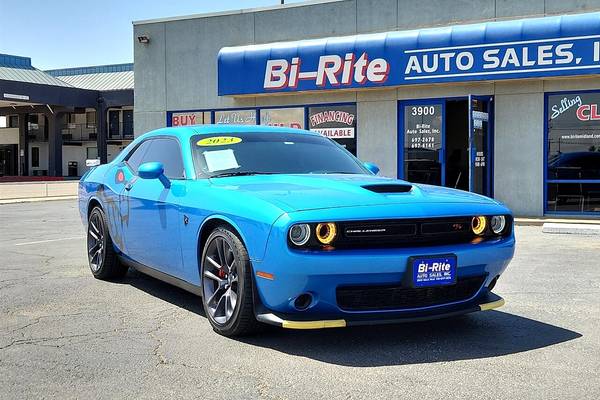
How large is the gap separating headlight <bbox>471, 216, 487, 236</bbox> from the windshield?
136cm

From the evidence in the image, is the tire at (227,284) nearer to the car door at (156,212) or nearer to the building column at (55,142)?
the car door at (156,212)

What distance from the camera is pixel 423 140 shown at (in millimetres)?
14820

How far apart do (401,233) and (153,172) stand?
2.10m

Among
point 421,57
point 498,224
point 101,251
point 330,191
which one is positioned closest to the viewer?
point 330,191

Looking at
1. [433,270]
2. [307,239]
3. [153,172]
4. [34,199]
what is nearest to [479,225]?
[433,270]

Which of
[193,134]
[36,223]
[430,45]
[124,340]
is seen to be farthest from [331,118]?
[124,340]

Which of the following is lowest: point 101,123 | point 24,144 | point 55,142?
point 55,142

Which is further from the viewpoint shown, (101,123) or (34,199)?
(101,123)

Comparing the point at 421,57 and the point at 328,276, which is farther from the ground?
the point at 421,57

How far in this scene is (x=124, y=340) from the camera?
4250 mm

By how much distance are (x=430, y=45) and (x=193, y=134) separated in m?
9.70

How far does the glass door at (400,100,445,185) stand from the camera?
14.6 m

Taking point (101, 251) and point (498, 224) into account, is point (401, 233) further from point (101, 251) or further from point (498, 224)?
point (101, 251)

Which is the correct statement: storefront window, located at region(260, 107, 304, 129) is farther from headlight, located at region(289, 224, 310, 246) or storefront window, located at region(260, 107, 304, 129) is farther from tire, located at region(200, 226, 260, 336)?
headlight, located at region(289, 224, 310, 246)
